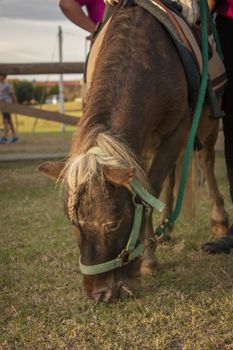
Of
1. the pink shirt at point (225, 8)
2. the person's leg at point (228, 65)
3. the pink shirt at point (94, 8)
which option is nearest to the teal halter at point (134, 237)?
the person's leg at point (228, 65)

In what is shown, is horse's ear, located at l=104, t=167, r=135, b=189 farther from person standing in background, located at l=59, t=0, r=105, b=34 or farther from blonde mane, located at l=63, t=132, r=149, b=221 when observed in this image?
person standing in background, located at l=59, t=0, r=105, b=34

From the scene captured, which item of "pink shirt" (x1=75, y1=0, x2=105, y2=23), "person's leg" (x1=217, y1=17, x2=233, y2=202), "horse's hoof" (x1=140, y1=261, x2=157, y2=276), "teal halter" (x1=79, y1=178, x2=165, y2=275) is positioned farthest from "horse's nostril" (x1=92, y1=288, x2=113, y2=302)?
"pink shirt" (x1=75, y1=0, x2=105, y2=23)

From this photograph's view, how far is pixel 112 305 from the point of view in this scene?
246 centimetres

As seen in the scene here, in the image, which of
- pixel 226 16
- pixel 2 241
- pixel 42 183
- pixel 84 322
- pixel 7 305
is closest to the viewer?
pixel 84 322

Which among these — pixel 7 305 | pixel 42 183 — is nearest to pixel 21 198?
pixel 42 183

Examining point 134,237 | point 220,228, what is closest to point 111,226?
point 134,237

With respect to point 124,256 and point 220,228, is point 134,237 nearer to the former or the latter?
point 124,256

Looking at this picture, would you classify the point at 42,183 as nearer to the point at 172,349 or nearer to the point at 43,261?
the point at 43,261

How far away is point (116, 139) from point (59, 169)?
0.28m

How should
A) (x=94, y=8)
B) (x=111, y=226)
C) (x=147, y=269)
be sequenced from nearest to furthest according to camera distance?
(x=111, y=226), (x=147, y=269), (x=94, y=8)

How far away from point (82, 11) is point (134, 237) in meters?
2.03

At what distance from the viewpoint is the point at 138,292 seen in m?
2.67

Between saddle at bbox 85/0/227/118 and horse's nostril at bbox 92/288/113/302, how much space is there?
3.99 feet

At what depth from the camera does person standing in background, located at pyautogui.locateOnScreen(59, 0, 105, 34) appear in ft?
12.0
